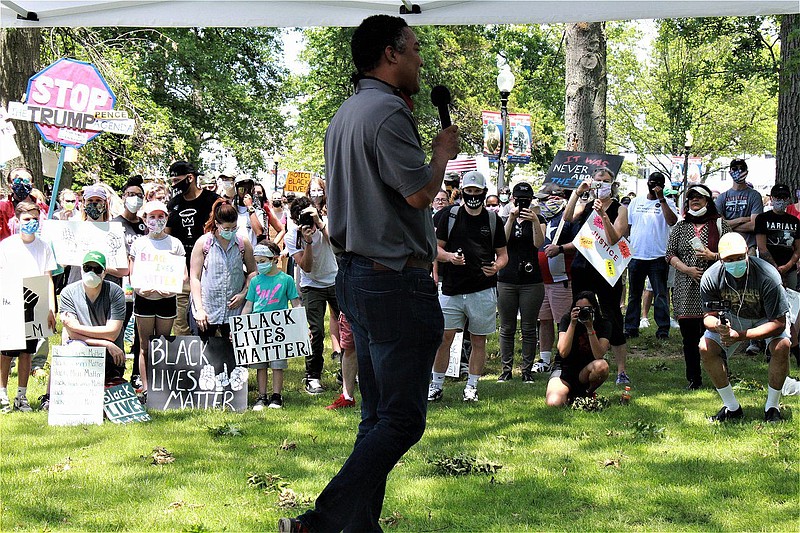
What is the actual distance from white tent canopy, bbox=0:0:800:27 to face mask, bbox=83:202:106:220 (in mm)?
2520

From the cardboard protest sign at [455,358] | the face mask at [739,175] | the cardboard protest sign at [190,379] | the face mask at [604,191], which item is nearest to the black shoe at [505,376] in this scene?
the cardboard protest sign at [455,358]

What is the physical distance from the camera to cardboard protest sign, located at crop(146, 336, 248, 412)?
335 inches

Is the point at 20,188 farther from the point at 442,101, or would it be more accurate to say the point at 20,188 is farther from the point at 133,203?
the point at 442,101

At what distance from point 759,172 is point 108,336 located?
57.4 m

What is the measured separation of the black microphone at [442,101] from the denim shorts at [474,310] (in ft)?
15.1

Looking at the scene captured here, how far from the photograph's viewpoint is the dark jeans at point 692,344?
359 inches

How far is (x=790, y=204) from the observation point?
37.0ft

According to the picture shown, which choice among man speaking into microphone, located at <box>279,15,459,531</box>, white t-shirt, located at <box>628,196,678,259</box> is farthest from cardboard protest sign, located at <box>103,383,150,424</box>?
white t-shirt, located at <box>628,196,678,259</box>

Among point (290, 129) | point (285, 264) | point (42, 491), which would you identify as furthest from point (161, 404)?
point (290, 129)

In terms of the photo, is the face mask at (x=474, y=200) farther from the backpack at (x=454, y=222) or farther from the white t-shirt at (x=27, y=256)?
the white t-shirt at (x=27, y=256)

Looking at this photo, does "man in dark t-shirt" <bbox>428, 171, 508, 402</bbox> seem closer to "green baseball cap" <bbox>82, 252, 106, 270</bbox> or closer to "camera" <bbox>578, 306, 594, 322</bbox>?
"camera" <bbox>578, 306, 594, 322</bbox>

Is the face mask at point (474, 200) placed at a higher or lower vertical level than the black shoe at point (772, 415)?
higher

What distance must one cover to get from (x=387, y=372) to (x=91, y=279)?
4.82 metres

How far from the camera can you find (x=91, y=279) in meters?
7.84
